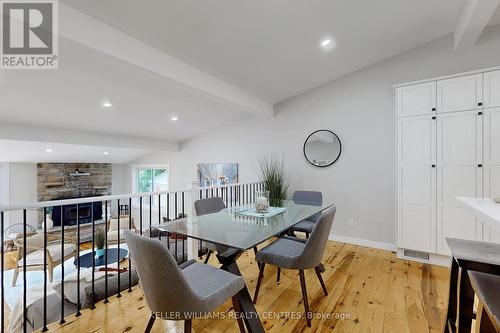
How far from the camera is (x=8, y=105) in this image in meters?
3.18

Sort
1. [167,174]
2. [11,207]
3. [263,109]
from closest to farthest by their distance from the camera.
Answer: [11,207] → [263,109] → [167,174]

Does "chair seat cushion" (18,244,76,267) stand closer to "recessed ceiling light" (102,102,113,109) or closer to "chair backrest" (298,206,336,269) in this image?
"recessed ceiling light" (102,102,113,109)

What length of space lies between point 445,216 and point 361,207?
1.01 metres

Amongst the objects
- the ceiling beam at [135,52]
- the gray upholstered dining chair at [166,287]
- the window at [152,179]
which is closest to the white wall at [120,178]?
the window at [152,179]

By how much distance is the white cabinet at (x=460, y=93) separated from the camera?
8.49 ft

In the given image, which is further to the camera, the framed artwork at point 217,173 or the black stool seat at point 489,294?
the framed artwork at point 217,173

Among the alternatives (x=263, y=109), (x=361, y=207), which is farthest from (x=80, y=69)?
(x=361, y=207)

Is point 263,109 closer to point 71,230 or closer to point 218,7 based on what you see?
point 218,7

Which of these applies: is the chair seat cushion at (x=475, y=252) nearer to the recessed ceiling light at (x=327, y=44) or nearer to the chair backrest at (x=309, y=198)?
the chair backrest at (x=309, y=198)

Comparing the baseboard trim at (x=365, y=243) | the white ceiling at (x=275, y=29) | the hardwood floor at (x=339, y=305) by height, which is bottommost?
the hardwood floor at (x=339, y=305)

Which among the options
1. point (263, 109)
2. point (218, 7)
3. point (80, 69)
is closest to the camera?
point (218, 7)

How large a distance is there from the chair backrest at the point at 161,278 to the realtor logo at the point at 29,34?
1679 millimetres

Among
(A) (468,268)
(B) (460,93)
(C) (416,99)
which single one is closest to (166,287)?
(A) (468,268)

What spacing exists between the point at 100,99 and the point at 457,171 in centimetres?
468
